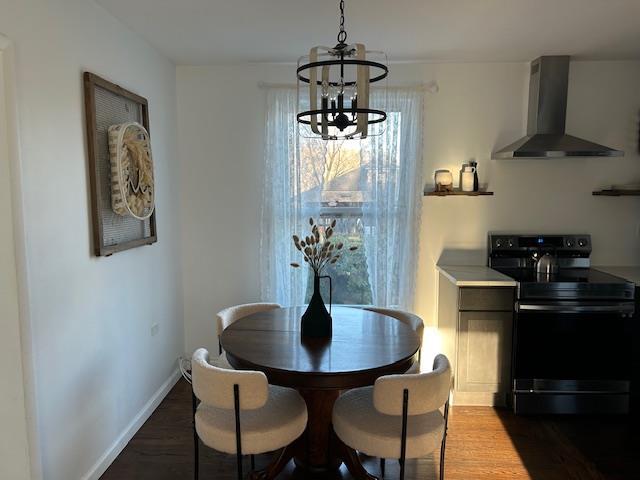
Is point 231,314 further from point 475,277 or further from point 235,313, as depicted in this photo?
point 475,277

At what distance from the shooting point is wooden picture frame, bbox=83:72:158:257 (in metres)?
2.29

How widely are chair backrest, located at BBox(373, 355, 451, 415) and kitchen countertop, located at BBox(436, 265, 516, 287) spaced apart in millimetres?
1322

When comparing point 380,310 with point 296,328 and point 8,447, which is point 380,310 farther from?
point 8,447

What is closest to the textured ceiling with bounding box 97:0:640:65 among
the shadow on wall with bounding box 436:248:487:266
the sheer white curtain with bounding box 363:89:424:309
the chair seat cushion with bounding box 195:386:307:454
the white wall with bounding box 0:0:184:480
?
the white wall with bounding box 0:0:184:480

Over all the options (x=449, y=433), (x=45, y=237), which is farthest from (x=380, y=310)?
(x=45, y=237)

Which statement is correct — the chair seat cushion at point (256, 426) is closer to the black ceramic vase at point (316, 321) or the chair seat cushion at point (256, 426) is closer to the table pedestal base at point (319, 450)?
the table pedestal base at point (319, 450)

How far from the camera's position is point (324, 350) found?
7.11 feet

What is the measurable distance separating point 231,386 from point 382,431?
687 mm

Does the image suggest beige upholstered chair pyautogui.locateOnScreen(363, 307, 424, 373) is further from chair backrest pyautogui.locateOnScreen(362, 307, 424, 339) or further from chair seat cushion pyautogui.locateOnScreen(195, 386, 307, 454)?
chair seat cushion pyautogui.locateOnScreen(195, 386, 307, 454)

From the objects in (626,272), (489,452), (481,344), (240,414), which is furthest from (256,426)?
(626,272)

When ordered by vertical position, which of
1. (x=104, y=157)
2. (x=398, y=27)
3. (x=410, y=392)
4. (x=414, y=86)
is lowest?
(x=410, y=392)

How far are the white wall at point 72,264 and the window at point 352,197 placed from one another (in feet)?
3.33

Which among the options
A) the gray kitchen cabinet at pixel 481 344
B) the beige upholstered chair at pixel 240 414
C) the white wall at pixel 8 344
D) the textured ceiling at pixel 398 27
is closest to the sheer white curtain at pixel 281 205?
the textured ceiling at pixel 398 27

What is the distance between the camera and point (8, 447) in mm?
1890
